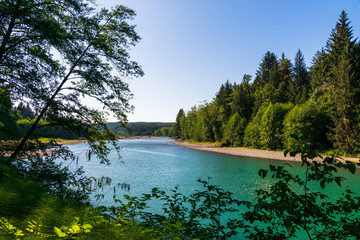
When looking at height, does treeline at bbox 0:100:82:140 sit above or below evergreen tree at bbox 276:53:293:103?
below

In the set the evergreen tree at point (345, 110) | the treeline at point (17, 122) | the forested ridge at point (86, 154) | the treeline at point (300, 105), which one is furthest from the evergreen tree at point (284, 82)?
the treeline at point (17, 122)

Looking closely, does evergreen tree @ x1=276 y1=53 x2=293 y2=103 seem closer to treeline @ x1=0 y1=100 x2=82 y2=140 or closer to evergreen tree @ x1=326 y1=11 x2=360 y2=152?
evergreen tree @ x1=326 y1=11 x2=360 y2=152

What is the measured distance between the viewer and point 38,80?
468cm

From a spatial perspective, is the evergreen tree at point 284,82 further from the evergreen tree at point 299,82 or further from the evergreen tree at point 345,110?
the evergreen tree at point 345,110

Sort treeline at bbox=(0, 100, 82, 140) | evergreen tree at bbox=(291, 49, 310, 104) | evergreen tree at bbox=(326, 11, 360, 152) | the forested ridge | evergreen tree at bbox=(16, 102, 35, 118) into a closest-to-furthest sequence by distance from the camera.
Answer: the forested ridge, treeline at bbox=(0, 100, 82, 140), evergreen tree at bbox=(16, 102, 35, 118), evergreen tree at bbox=(326, 11, 360, 152), evergreen tree at bbox=(291, 49, 310, 104)

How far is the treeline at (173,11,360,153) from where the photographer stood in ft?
89.0

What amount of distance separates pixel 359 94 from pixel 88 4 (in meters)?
36.2

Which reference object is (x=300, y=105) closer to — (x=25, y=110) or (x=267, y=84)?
(x=267, y=84)

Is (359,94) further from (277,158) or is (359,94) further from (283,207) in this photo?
(283,207)

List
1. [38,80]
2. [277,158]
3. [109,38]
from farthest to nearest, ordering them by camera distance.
A: [277,158]
[109,38]
[38,80]

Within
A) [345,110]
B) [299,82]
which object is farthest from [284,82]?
[345,110]

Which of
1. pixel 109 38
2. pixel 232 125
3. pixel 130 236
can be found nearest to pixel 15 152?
pixel 109 38

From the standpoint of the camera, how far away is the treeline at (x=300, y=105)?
2714 cm

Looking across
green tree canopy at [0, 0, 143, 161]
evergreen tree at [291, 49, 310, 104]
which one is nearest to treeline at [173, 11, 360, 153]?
evergreen tree at [291, 49, 310, 104]
